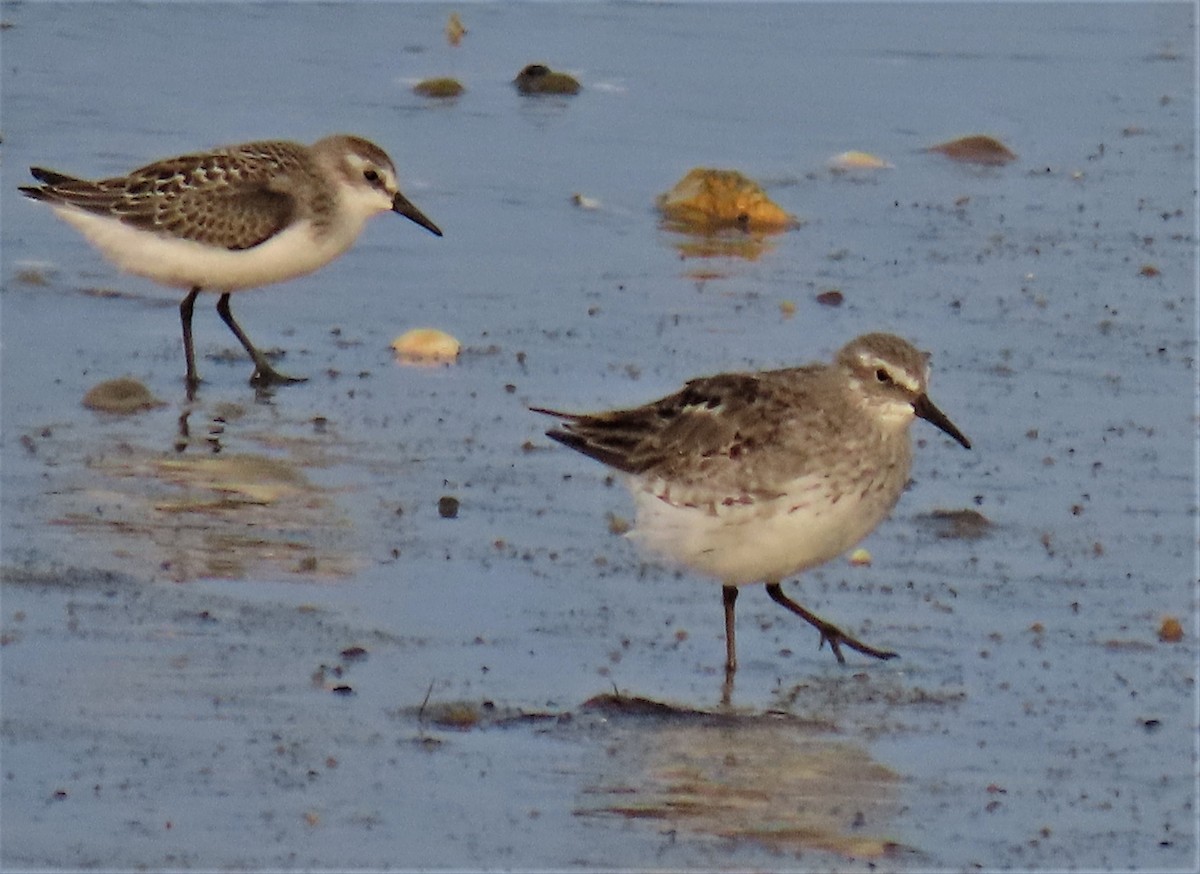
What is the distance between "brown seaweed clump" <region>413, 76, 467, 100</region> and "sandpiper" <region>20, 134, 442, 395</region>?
364 cm

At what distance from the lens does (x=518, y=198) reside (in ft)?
40.4

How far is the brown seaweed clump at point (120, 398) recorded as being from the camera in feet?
30.1

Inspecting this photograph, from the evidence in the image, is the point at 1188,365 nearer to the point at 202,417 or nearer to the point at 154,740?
the point at 202,417

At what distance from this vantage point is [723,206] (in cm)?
1202

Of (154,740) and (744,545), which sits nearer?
(154,740)

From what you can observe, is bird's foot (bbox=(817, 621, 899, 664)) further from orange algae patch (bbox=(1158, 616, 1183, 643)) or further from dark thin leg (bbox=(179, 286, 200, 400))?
dark thin leg (bbox=(179, 286, 200, 400))

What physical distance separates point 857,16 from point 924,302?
6.30 m

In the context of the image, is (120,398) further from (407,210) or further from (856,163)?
(856,163)

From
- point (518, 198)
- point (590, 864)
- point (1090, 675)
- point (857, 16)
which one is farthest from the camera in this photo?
point (857, 16)

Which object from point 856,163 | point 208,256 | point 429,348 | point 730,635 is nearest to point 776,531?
point 730,635

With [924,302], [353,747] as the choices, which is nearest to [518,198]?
[924,302]

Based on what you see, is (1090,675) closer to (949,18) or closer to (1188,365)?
(1188,365)

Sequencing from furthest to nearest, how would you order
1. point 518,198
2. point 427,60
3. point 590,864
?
point 427,60 → point 518,198 → point 590,864

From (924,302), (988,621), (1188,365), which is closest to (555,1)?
(924,302)
